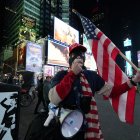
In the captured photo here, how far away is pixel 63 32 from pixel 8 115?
3550 cm

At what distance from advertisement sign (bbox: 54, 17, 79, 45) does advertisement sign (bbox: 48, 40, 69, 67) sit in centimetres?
103

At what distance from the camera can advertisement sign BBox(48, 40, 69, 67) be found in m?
34.5

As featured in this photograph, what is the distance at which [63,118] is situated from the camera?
211cm

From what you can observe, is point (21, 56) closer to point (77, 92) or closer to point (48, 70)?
point (48, 70)

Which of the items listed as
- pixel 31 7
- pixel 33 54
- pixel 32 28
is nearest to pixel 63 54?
pixel 33 54

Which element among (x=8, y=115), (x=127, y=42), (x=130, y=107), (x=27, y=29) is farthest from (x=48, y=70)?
(x=8, y=115)

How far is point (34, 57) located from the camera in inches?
1272

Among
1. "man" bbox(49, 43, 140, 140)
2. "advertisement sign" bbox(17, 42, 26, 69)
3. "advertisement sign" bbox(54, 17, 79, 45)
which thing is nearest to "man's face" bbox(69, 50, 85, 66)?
"man" bbox(49, 43, 140, 140)

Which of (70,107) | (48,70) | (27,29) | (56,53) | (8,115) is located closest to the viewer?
(8,115)

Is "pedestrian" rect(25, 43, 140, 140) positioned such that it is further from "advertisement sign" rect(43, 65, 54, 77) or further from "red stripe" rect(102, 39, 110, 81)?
"advertisement sign" rect(43, 65, 54, 77)

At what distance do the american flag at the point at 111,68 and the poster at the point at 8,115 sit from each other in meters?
1.23

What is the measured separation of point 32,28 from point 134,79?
44.9 meters

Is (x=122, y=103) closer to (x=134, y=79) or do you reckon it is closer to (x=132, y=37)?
(x=134, y=79)

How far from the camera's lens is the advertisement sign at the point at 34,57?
3159cm
